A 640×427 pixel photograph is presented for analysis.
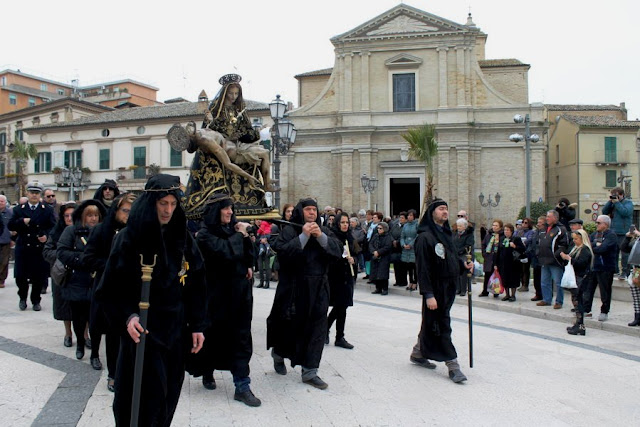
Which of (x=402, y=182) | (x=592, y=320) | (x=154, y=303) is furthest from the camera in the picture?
(x=402, y=182)

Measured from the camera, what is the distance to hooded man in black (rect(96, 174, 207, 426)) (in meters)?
3.57

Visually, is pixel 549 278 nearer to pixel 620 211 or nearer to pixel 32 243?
pixel 620 211

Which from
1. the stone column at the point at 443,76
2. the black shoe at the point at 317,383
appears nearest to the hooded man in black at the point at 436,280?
the black shoe at the point at 317,383

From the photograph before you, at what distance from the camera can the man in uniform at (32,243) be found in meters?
10.2

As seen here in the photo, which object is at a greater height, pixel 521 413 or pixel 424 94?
pixel 424 94

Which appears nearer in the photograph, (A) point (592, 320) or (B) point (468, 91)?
(A) point (592, 320)

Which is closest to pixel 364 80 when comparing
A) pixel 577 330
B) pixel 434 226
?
pixel 577 330

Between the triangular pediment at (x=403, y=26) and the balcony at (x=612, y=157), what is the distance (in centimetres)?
1867

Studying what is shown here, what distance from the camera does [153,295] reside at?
12.0 feet

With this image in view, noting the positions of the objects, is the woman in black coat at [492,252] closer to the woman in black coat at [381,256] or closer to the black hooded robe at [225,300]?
the woman in black coat at [381,256]

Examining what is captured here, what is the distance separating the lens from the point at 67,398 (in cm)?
541

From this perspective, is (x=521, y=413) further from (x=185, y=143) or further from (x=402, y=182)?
(x=402, y=182)

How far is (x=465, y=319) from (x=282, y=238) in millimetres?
5303

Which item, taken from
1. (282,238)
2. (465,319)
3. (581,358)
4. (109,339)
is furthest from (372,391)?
(465,319)
